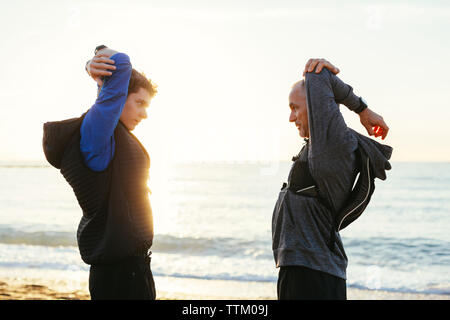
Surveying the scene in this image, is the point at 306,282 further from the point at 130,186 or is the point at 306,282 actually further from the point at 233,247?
the point at 233,247

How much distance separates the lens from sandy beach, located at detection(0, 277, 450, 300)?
26.1ft

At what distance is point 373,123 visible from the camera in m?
2.76

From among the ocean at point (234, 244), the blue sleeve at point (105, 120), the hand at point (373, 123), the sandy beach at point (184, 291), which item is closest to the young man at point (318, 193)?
the hand at point (373, 123)

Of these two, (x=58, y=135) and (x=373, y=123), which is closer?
(x=58, y=135)

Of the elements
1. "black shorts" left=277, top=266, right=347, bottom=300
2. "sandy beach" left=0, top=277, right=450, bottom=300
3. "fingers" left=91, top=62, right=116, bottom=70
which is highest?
"fingers" left=91, top=62, right=116, bottom=70

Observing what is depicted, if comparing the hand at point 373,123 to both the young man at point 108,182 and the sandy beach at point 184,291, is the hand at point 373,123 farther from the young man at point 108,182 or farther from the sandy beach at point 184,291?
the sandy beach at point 184,291

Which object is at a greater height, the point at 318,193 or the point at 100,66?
the point at 100,66

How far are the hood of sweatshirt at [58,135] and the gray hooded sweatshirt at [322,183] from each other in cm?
111

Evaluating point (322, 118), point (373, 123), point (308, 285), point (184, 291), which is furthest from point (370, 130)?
point (184, 291)

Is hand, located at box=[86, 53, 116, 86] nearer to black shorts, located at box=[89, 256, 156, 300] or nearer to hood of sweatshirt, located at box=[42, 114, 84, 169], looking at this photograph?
hood of sweatshirt, located at box=[42, 114, 84, 169]

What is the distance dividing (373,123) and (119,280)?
5.25ft

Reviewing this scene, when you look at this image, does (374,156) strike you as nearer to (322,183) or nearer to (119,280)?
(322,183)

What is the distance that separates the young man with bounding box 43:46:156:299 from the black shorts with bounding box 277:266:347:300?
2.32 feet

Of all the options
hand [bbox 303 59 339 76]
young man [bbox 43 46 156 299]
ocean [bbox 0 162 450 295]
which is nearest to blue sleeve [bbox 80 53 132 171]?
young man [bbox 43 46 156 299]
